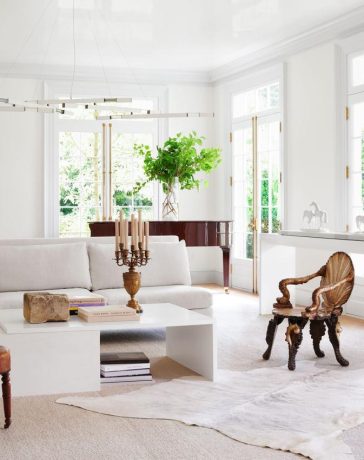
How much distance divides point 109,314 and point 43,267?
1.89 metres

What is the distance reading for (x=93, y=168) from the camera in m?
9.86

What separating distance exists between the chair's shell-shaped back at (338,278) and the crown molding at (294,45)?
2788 millimetres

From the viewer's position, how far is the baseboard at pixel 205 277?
34.0 feet

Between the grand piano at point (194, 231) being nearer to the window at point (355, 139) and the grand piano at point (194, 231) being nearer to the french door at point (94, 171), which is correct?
the french door at point (94, 171)

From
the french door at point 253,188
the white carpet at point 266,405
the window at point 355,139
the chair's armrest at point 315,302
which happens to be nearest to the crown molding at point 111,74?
the french door at point 253,188

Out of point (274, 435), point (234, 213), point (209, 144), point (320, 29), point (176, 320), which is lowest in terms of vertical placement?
point (274, 435)

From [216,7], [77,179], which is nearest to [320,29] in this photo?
[216,7]

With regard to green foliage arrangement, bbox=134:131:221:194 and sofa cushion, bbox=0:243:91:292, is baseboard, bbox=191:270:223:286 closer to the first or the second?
green foliage arrangement, bbox=134:131:221:194

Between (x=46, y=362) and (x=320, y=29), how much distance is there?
480 centimetres

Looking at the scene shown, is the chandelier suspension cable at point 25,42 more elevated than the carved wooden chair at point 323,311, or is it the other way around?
the chandelier suspension cable at point 25,42

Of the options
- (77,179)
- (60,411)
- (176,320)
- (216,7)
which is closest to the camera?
(60,411)

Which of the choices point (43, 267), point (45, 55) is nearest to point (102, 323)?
point (43, 267)

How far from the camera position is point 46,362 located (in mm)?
Result: 4289

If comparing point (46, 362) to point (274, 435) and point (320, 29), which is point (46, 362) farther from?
point (320, 29)
